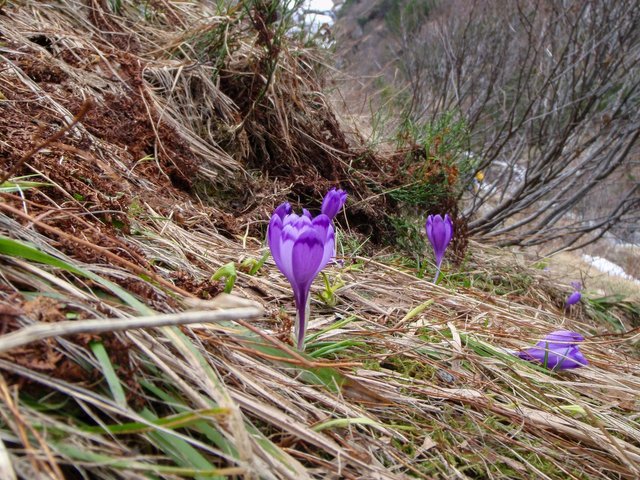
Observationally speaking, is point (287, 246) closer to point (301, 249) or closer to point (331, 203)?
point (301, 249)

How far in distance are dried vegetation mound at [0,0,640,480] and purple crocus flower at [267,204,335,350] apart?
0.38 feet

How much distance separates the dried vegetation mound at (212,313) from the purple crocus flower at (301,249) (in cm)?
11

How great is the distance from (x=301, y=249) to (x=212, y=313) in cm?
38

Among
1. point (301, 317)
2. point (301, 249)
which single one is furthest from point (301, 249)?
point (301, 317)

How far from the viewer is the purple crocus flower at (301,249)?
100cm

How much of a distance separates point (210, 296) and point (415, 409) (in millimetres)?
510

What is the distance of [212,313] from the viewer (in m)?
0.64

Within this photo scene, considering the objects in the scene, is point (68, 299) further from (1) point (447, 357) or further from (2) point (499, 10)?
(2) point (499, 10)

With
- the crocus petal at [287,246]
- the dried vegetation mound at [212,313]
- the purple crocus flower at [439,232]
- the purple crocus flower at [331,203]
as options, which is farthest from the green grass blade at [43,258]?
the purple crocus flower at [439,232]

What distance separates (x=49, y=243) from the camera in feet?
3.10

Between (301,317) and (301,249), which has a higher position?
(301,249)

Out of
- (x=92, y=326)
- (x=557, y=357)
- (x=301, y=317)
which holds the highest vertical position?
(x=92, y=326)

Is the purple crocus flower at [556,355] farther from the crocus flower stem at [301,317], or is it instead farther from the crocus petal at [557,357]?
the crocus flower stem at [301,317]

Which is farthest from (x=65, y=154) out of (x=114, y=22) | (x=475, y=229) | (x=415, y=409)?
(x=475, y=229)
